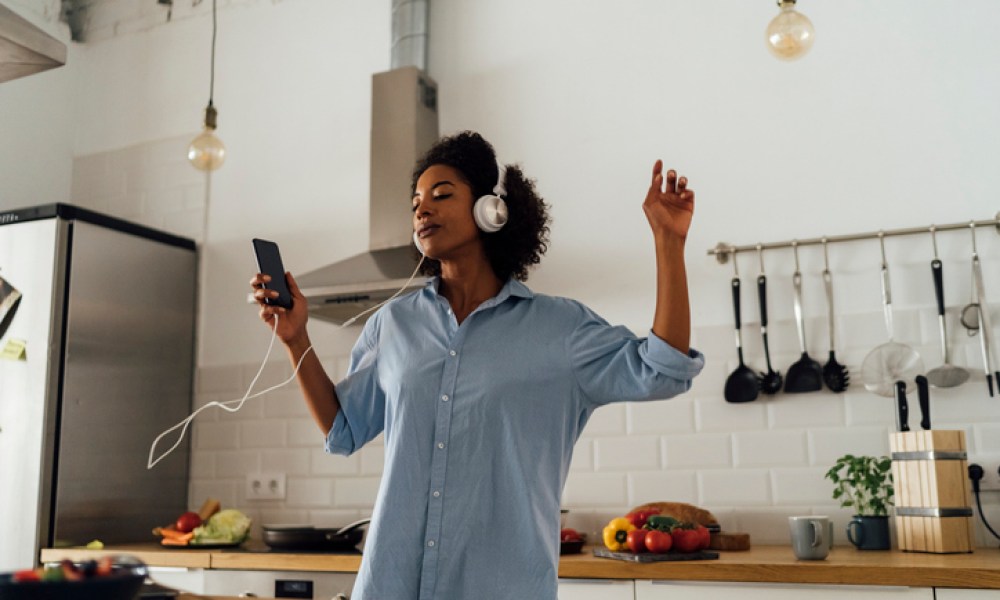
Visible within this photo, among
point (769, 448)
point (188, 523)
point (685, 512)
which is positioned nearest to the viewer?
point (685, 512)

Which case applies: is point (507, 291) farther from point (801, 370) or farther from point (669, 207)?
point (801, 370)

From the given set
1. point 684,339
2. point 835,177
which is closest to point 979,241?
point 835,177

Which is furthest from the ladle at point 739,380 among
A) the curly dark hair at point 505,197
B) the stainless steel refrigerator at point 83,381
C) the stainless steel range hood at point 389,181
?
the stainless steel refrigerator at point 83,381

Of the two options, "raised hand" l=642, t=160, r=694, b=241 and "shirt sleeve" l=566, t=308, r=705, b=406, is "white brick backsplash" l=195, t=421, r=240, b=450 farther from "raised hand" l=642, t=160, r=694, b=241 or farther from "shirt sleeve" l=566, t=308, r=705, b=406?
"raised hand" l=642, t=160, r=694, b=241

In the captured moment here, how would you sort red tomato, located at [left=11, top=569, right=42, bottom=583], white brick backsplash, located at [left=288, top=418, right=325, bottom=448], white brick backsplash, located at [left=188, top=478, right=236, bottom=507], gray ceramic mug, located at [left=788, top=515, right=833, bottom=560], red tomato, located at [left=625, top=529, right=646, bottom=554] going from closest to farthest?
red tomato, located at [left=11, top=569, right=42, bottom=583]
gray ceramic mug, located at [left=788, top=515, right=833, bottom=560]
red tomato, located at [left=625, top=529, right=646, bottom=554]
white brick backsplash, located at [left=288, top=418, right=325, bottom=448]
white brick backsplash, located at [left=188, top=478, right=236, bottom=507]

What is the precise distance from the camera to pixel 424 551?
61.4 inches

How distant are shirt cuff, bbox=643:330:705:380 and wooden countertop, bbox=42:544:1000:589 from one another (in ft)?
2.88

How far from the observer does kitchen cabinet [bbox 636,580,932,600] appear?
2062 mm

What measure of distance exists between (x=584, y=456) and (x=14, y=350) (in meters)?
2.00

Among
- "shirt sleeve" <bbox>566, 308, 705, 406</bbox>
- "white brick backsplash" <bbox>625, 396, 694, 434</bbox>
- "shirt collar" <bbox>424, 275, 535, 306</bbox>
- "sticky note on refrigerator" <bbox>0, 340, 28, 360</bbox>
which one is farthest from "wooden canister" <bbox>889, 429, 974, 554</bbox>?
"sticky note on refrigerator" <bbox>0, 340, 28, 360</bbox>

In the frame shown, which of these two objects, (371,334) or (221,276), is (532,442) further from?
(221,276)

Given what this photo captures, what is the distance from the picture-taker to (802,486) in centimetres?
277

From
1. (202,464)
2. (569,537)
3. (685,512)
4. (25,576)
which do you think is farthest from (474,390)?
(202,464)

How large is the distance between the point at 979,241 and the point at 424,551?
77.5 inches
